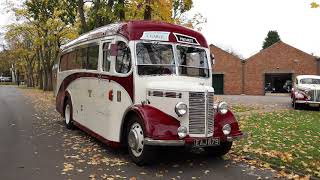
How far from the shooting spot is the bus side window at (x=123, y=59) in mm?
9367

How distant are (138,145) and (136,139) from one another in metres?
0.13

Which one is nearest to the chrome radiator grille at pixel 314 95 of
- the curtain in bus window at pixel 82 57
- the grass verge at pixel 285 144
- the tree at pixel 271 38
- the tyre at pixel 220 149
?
the grass verge at pixel 285 144

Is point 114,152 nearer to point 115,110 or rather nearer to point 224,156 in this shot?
point 115,110

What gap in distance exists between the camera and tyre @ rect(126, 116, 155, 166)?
849 cm

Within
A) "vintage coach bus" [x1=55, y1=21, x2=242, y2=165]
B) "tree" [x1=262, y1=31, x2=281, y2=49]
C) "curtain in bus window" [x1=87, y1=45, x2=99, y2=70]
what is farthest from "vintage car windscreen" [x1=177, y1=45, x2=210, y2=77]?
"tree" [x1=262, y1=31, x2=281, y2=49]

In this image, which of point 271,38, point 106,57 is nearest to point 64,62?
point 106,57

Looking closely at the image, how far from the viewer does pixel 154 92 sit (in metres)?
8.80

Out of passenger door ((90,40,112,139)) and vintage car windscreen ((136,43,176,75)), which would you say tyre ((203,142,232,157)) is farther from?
passenger door ((90,40,112,139))

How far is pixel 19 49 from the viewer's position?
62844mm

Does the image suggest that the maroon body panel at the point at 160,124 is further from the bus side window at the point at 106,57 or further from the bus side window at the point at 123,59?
the bus side window at the point at 106,57

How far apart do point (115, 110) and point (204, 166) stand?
7.71ft

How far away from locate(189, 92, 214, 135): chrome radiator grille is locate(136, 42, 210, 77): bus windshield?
3.23 feet

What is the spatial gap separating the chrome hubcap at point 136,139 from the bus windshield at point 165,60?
45.8 inches

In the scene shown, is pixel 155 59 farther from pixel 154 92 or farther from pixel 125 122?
pixel 125 122
